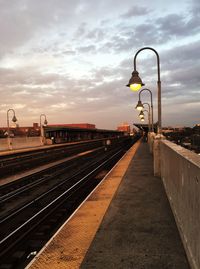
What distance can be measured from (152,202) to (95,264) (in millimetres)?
4737

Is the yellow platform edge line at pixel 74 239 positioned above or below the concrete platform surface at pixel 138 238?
below

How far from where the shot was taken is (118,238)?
6.66m

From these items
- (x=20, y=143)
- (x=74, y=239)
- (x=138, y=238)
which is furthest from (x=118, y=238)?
(x=20, y=143)

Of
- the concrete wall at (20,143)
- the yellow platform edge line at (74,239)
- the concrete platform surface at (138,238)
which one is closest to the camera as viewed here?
the concrete platform surface at (138,238)

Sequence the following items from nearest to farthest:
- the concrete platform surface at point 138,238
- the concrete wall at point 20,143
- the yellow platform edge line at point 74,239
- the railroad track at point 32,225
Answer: the concrete platform surface at point 138,238 < the yellow platform edge line at point 74,239 < the railroad track at point 32,225 < the concrete wall at point 20,143

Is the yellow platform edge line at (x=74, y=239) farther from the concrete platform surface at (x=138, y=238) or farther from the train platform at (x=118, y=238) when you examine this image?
the concrete platform surface at (x=138, y=238)

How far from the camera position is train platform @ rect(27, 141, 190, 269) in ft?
18.1

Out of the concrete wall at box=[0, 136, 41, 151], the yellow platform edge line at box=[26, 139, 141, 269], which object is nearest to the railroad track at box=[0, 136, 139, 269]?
the yellow platform edge line at box=[26, 139, 141, 269]

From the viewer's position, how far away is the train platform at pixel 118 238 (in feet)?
18.1

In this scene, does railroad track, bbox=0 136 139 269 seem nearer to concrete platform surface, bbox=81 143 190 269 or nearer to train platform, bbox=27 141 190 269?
train platform, bbox=27 141 190 269

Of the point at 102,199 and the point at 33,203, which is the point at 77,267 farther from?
the point at 33,203

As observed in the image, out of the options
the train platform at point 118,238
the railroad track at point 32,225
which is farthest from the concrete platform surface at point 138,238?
the railroad track at point 32,225

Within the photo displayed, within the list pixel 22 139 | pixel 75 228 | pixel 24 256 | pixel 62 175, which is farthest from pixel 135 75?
pixel 22 139

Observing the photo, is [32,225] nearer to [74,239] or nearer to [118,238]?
[74,239]
